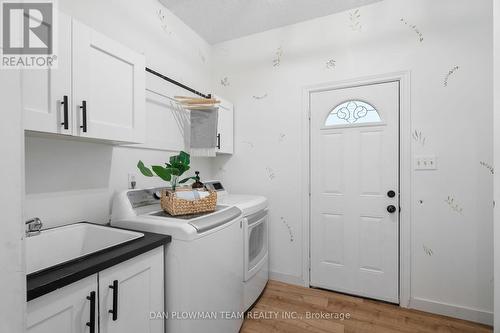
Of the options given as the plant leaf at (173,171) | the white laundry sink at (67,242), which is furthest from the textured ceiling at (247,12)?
the white laundry sink at (67,242)

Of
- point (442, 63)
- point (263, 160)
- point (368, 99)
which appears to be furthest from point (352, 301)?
point (442, 63)

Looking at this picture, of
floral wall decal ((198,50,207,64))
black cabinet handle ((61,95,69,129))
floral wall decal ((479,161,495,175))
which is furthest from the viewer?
floral wall decal ((198,50,207,64))

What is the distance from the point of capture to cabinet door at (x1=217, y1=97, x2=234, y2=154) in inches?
98.3

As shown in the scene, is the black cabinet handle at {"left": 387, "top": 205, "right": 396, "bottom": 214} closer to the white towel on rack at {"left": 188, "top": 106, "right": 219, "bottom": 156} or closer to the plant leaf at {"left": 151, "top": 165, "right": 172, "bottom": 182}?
the white towel on rack at {"left": 188, "top": 106, "right": 219, "bottom": 156}

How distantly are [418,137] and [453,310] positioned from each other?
4.59 feet

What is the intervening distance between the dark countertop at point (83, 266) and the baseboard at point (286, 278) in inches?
66.1

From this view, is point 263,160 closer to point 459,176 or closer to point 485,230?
point 459,176

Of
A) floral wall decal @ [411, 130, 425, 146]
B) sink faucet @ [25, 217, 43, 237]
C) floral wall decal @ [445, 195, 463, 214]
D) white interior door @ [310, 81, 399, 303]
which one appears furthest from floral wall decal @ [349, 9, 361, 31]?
sink faucet @ [25, 217, 43, 237]

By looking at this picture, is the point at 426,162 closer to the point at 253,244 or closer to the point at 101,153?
the point at 253,244

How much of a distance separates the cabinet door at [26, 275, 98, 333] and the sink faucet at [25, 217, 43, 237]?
0.57m

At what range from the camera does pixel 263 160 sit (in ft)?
8.64

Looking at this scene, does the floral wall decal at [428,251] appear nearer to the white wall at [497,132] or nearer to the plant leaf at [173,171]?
the white wall at [497,132]

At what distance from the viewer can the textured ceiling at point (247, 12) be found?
2.19m

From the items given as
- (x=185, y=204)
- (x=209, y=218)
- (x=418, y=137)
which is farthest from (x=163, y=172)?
(x=418, y=137)
